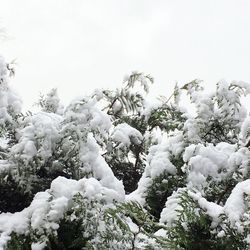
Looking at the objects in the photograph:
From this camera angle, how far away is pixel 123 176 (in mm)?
3516

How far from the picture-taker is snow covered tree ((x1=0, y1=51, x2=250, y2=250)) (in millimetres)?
2041

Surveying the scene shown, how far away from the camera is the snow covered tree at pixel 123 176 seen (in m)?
2.04

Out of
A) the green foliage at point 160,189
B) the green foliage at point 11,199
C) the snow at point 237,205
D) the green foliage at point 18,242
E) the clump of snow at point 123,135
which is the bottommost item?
the green foliage at point 11,199

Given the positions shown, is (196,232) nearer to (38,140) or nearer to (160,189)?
(160,189)

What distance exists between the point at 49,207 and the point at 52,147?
50 centimetres

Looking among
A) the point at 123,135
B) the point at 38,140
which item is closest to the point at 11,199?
the point at 38,140

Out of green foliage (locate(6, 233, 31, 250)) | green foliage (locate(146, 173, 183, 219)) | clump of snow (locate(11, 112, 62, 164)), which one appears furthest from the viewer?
green foliage (locate(146, 173, 183, 219))

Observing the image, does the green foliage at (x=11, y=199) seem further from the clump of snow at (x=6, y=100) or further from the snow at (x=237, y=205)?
the snow at (x=237, y=205)

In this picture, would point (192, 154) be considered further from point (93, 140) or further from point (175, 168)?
point (93, 140)

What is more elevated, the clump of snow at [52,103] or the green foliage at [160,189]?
the green foliage at [160,189]

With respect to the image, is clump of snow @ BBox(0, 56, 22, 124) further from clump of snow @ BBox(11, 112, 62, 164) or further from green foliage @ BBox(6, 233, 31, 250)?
green foliage @ BBox(6, 233, 31, 250)

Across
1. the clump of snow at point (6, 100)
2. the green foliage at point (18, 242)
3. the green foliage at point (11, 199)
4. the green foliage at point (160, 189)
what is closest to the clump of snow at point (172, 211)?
the green foliage at point (160, 189)

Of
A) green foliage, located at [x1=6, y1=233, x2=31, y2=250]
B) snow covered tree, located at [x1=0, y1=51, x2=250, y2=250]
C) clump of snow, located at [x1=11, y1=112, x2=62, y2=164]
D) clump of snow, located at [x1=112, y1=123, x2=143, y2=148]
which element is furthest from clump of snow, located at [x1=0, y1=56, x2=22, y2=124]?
green foliage, located at [x1=6, y1=233, x2=31, y2=250]

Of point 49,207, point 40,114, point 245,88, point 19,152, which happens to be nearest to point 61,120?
point 40,114
